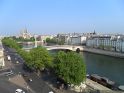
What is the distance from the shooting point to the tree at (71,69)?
1056cm

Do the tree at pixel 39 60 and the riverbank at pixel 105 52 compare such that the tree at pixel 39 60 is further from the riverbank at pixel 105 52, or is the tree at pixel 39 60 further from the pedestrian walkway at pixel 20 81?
the riverbank at pixel 105 52

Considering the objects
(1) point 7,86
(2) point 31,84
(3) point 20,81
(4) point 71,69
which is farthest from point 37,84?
(4) point 71,69

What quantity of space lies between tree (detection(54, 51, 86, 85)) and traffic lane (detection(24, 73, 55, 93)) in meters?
0.76

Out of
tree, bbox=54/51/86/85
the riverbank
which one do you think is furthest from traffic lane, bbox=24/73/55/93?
the riverbank

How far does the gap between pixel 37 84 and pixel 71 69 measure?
62.4 inches

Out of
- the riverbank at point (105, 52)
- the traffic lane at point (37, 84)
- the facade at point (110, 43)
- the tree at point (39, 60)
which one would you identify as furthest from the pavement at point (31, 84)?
the facade at point (110, 43)

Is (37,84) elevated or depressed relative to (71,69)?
depressed

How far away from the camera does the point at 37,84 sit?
11375 mm

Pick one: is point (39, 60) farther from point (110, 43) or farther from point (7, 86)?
point (110, 43)

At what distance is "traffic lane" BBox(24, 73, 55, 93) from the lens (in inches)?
408

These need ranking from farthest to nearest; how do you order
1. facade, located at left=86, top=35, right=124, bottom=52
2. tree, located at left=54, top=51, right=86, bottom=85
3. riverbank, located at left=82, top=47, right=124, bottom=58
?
facade, located at left=86, top=35, right=124, bottom=52
riverbank, located at left=82, top=47, right=124, bottom=58
tree, located at left=54, top=51, right=86, bottom=85

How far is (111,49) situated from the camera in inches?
1198

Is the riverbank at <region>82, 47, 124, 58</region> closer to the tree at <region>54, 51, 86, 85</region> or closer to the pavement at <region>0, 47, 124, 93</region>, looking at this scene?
the pavement at <region>0, 47, 124, 93</region>

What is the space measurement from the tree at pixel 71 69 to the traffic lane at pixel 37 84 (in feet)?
2.51
